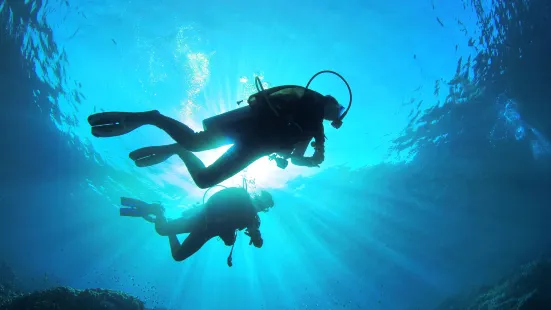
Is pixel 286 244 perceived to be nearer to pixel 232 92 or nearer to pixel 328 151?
pixel 328 151

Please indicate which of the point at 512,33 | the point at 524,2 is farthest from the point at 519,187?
the point at 524,2

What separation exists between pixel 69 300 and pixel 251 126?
10.9 meters

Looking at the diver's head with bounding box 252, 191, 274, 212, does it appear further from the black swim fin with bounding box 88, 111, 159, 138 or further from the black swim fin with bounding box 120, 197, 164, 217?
the black swim fin with bounding box 88, 111, 159, 138

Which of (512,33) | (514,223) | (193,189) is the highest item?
(193,189)

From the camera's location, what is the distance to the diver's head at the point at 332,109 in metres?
3.81

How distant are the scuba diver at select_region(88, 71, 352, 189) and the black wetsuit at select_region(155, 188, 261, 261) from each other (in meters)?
1.47

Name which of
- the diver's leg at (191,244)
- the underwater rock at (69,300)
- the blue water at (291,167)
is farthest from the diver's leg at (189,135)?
the underwater rock at (69,300)

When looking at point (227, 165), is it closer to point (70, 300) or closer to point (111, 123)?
point (111, 123)

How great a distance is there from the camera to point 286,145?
370 centimetres

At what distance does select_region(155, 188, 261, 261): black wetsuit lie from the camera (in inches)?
205

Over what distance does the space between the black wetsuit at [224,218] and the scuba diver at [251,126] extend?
147 cm

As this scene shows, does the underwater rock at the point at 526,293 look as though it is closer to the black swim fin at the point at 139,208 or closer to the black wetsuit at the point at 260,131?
the black wetsuit at the point at 260,131

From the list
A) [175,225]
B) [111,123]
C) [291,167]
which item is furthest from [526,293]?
[111,123]

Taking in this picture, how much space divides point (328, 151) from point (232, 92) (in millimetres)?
9066
